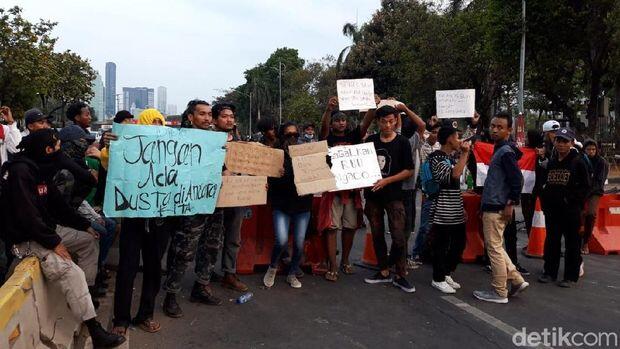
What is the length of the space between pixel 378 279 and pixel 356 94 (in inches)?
86.2

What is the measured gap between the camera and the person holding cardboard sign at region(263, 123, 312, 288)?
5.49m

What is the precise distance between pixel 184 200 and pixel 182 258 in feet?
1.78

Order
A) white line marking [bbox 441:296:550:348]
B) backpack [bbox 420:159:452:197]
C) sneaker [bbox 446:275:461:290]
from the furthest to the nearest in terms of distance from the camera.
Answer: sneaker [bbox 446:275:461:290]
backpack [bbox 420:159:452:197]
white line marking [bbox 441:296:550:348]

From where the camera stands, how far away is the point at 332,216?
5.88 m

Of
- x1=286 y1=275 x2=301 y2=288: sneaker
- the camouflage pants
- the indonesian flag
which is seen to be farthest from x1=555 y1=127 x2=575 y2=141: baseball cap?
the camouflage pants

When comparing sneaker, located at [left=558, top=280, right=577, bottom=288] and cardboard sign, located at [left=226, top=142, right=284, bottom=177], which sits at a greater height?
cardboard sign, located at [left=226, top=142, right=284, bottom=177]

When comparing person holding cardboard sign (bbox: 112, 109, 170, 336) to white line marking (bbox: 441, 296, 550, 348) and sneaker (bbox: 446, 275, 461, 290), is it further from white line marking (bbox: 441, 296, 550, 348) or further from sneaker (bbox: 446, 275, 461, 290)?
sneaker (bbox: 446, 275, 461, 290)

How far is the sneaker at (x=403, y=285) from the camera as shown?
5531 millimetres

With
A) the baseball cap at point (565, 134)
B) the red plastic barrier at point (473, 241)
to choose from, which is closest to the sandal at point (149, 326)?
the red plastic barrier at point (473, 241)

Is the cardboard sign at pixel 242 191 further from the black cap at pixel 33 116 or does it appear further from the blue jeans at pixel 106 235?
the black cap at pixel 33 116

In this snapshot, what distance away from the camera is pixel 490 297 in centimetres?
529

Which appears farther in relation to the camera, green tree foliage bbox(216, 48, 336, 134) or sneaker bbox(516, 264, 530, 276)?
green tree foliage bbox(216, 48, 336, 134)

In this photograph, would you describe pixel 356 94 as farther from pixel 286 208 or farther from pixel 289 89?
pixel 289 89

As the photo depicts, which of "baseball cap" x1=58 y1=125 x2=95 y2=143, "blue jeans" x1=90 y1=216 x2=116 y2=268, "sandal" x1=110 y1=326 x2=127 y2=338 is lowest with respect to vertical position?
"sandal" x1=110 y1=326 x2=127 y2=338
